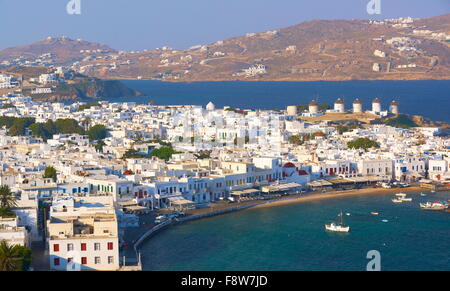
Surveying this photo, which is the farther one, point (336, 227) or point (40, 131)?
point (40, 131)

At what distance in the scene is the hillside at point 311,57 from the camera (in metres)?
98.8

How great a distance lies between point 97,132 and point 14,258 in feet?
66.8

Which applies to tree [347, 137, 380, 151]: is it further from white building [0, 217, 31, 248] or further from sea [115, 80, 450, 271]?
white building [0, 217, 31, 248]

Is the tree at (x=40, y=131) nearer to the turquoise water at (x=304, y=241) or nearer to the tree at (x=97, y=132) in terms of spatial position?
the tree at (x=97, y=132)

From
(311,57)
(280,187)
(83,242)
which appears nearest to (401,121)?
(280,187)

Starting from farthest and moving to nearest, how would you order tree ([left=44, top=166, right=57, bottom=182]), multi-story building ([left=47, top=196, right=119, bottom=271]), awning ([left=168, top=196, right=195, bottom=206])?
tree ([left=44, top=166, right=57, bottom=182])
awning ([left=168, top=196, right=195, bottom=206])
multi-story building ([left=47, top=196, right=119, bottom=271])

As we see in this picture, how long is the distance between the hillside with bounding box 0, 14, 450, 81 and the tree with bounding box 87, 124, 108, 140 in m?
67.6

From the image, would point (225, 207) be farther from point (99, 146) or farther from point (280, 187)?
point (99, 146)

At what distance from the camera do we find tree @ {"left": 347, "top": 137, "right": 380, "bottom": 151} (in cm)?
2636

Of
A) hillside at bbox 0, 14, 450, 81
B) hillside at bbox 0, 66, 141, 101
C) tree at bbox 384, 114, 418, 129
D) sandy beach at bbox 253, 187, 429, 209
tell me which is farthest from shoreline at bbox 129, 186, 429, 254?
hillside at bbox 0, 14, 450, 81

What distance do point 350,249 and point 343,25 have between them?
4591 inches

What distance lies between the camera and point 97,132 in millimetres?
30734
